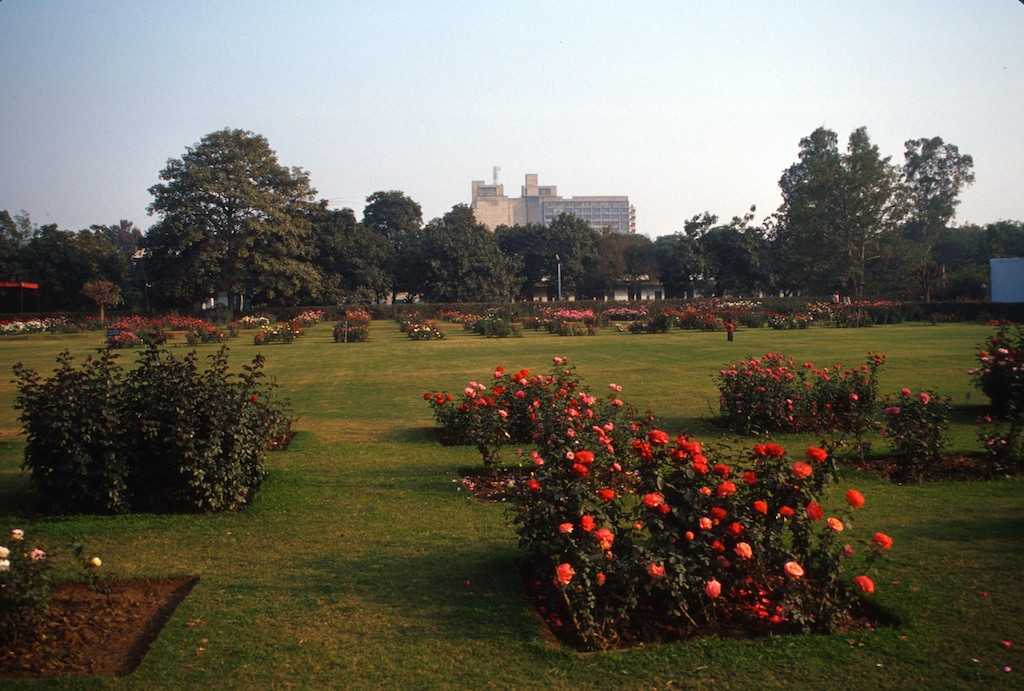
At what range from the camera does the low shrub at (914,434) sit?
7.38 metres

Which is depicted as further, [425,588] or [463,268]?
[463,268]

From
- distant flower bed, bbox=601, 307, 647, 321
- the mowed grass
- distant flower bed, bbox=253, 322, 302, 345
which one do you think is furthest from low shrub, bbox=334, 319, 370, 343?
the mowed grass

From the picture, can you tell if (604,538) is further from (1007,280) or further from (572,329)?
(1007,280)

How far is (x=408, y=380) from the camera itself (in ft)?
53.8

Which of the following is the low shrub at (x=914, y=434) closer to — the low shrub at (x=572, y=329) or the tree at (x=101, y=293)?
the low shrub at (x=572, y=329)

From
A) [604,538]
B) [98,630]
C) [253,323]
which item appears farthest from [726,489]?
[253,323]

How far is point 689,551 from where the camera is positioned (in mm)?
4074

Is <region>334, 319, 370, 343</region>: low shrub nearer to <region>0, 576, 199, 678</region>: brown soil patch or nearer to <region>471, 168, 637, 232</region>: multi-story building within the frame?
<region>0, 576, 199, 678</region>: brown soil patch

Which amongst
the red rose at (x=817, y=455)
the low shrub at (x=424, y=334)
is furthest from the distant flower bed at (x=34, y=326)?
the red rose at (x=817, y=455)

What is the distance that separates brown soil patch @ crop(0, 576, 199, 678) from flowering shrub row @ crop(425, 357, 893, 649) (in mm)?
2068

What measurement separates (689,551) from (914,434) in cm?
436

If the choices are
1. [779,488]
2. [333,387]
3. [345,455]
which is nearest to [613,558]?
[779,488]

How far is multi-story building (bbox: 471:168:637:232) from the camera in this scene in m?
149

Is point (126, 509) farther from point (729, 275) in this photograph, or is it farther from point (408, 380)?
point (729, 275)
